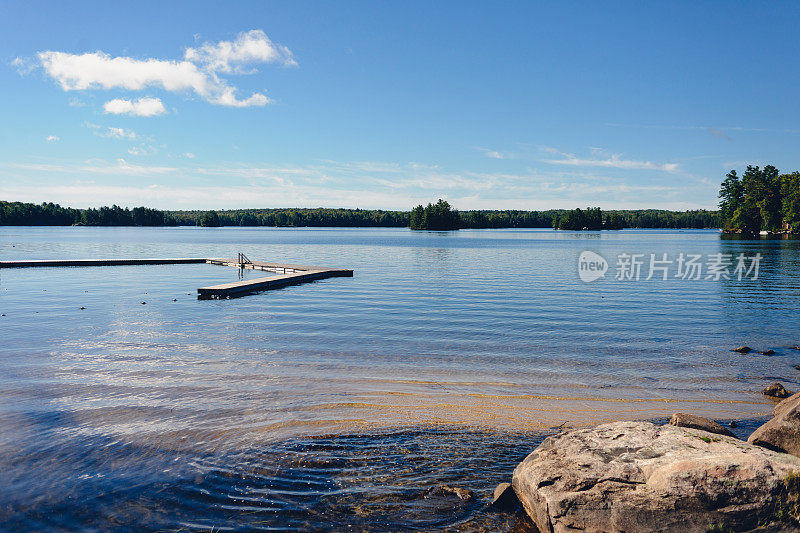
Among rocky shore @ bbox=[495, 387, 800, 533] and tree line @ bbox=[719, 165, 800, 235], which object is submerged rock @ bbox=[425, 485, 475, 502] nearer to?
rocky shore @ bbox=[495, 387, 800, 533]

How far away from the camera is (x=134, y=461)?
7488 mm

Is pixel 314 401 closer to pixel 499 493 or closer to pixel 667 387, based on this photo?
pixel 499 493

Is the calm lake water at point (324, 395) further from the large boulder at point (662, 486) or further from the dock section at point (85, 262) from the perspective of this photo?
the dock section at point (85, 262)

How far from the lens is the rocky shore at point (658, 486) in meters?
5.24

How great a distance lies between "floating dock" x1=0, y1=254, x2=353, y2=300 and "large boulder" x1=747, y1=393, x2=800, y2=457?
77.0 feet

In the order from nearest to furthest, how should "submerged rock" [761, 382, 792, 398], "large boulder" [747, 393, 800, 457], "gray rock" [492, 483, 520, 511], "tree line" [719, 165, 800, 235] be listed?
"gray rock" [492, 483, 520, 511], "large boulder" [747, 393, 800, 457], "submerged rock" [761, 382, 792, 398], "tree line" [719, 165, 800, 235]

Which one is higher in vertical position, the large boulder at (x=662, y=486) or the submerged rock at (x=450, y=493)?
the large boulder at (x=662, y=486)

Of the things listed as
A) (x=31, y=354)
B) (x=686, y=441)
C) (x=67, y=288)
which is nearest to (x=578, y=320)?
(x=686, y=441)

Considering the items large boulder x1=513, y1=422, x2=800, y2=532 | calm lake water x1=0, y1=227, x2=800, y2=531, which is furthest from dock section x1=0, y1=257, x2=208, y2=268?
large boulder x1=513, y1=422, x2=800, y2=532

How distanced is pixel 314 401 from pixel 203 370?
12.1ft

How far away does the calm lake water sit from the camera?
6.45m

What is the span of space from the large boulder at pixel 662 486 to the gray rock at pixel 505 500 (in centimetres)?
15

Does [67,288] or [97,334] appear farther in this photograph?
[67,288]

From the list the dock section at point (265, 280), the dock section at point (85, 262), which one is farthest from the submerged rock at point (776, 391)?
the dock section at point (85, 262)
